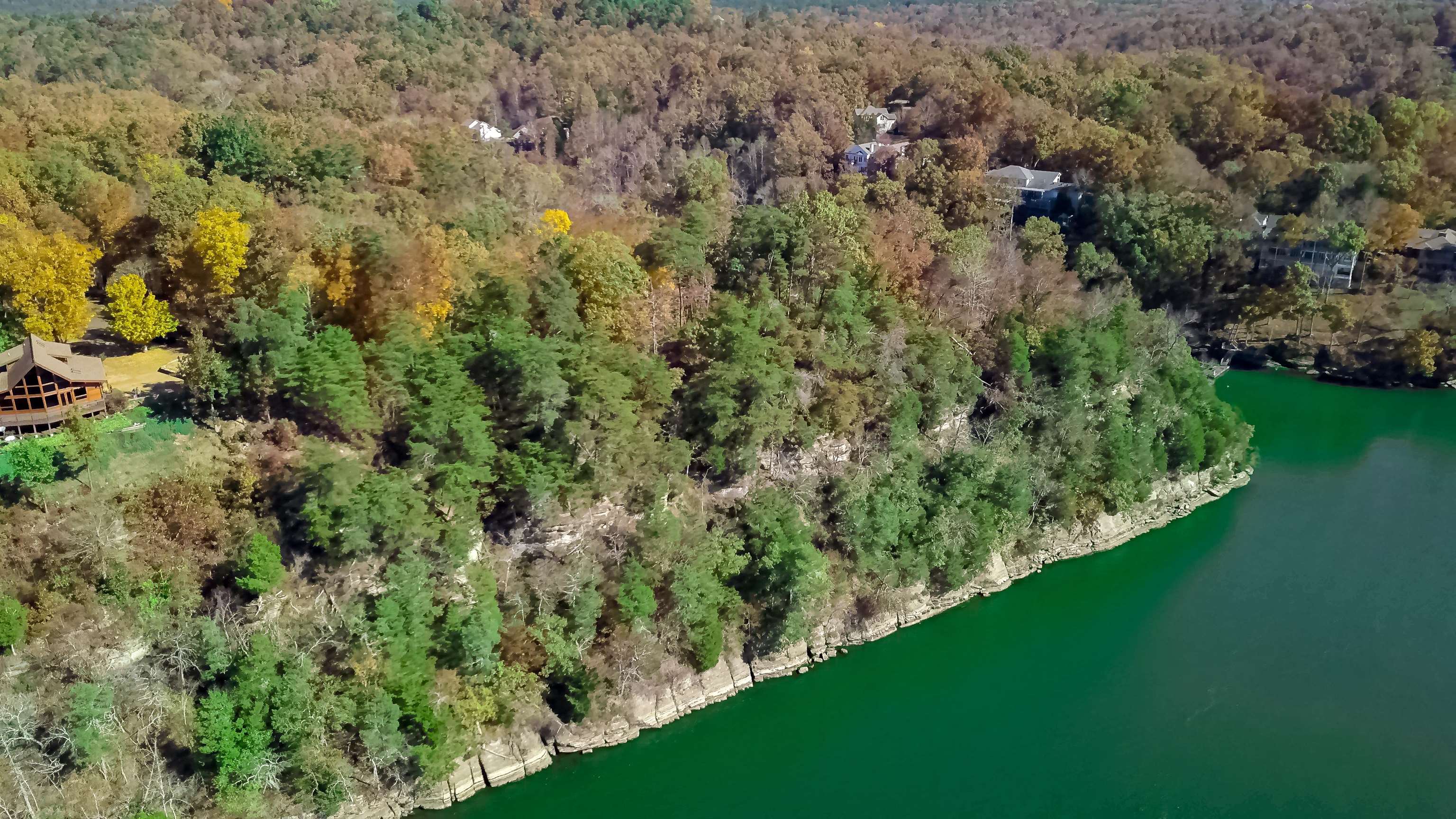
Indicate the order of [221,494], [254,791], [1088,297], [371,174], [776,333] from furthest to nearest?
1. [1088,297]
2. [371,174]
3. [776,333]
4. [221,494]
5. [254,791]

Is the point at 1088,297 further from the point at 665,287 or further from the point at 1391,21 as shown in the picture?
the point at 1391,21

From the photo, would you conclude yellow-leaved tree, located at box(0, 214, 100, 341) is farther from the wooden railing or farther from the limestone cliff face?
the limestone cliff face

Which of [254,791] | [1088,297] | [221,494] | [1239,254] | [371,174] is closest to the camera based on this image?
[254,791]

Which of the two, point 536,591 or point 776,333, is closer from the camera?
point 536,591

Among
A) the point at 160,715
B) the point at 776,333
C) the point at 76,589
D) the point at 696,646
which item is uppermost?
the point at 776,333

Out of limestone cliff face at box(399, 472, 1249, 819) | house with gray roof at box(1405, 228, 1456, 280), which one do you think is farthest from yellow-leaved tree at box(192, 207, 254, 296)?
house with gray roof at box(1405, 228, 1456, 280)

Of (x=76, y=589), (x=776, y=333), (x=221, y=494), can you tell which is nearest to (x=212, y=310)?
(x=221, y=494)

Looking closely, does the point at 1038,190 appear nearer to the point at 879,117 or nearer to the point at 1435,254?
the point at 879,117

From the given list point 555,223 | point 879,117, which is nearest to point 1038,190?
point 879,117
